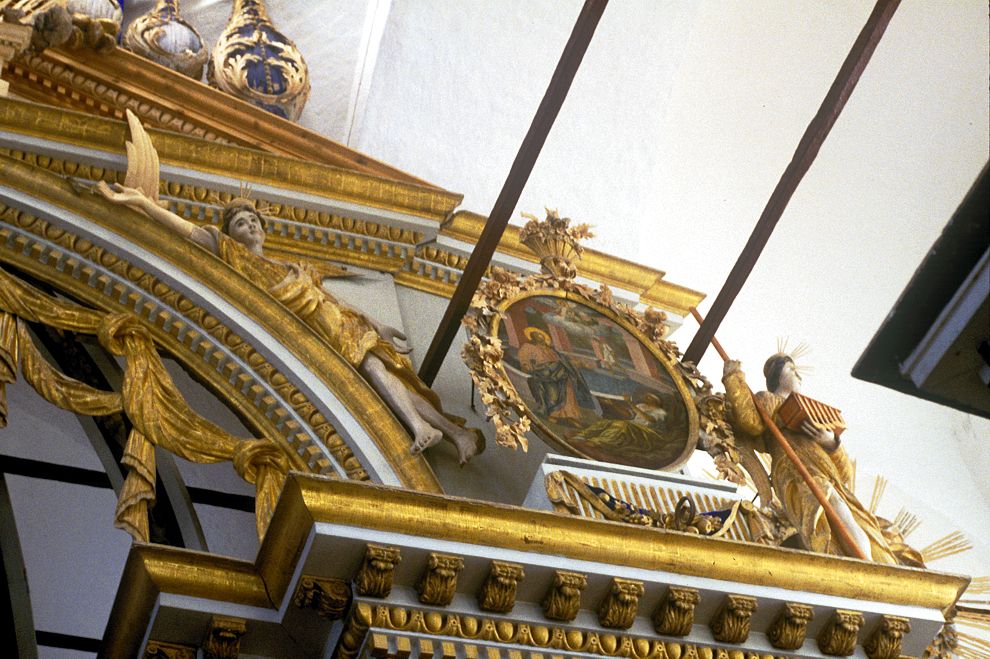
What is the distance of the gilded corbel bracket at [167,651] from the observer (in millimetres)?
4465

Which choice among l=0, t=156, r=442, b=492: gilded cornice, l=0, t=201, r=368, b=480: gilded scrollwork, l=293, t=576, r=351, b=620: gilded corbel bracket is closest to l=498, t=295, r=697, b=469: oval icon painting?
l=0, t=156, r=442, b=492: gilded cornice

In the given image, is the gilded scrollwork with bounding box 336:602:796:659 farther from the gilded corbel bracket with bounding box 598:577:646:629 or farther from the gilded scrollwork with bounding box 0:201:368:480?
the gilded scrollwork with bounding box 0:201:368:480

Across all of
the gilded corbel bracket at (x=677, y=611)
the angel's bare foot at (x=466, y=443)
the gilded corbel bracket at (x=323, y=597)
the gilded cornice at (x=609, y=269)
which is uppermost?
the gilded cornice at (x=609, y=269)

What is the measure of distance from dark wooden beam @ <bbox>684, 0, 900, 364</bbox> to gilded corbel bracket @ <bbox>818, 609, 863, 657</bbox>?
1763mm

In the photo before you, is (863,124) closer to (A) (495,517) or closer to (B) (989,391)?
(A) (495,517)

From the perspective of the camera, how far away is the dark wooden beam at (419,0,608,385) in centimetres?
596

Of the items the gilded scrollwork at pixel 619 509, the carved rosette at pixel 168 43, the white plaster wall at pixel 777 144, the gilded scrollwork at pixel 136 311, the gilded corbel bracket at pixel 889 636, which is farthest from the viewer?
the white plaster wall at pixel 777 144

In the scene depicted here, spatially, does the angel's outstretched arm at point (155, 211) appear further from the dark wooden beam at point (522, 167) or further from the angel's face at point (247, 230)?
the dark wooden beam at point (522, 167)

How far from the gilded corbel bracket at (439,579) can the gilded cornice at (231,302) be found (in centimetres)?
89

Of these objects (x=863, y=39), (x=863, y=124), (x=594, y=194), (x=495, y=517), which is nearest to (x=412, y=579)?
(x=495, y=517)

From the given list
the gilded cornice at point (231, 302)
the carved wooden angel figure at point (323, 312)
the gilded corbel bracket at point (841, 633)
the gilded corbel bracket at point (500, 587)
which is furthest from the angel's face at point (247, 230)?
the gilded corbel bracket at point (841, 633)

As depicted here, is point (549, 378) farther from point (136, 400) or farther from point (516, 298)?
point (136, 400)

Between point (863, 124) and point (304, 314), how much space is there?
5319mm

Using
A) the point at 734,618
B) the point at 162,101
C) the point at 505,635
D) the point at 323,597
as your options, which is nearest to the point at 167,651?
the point at 323,597
